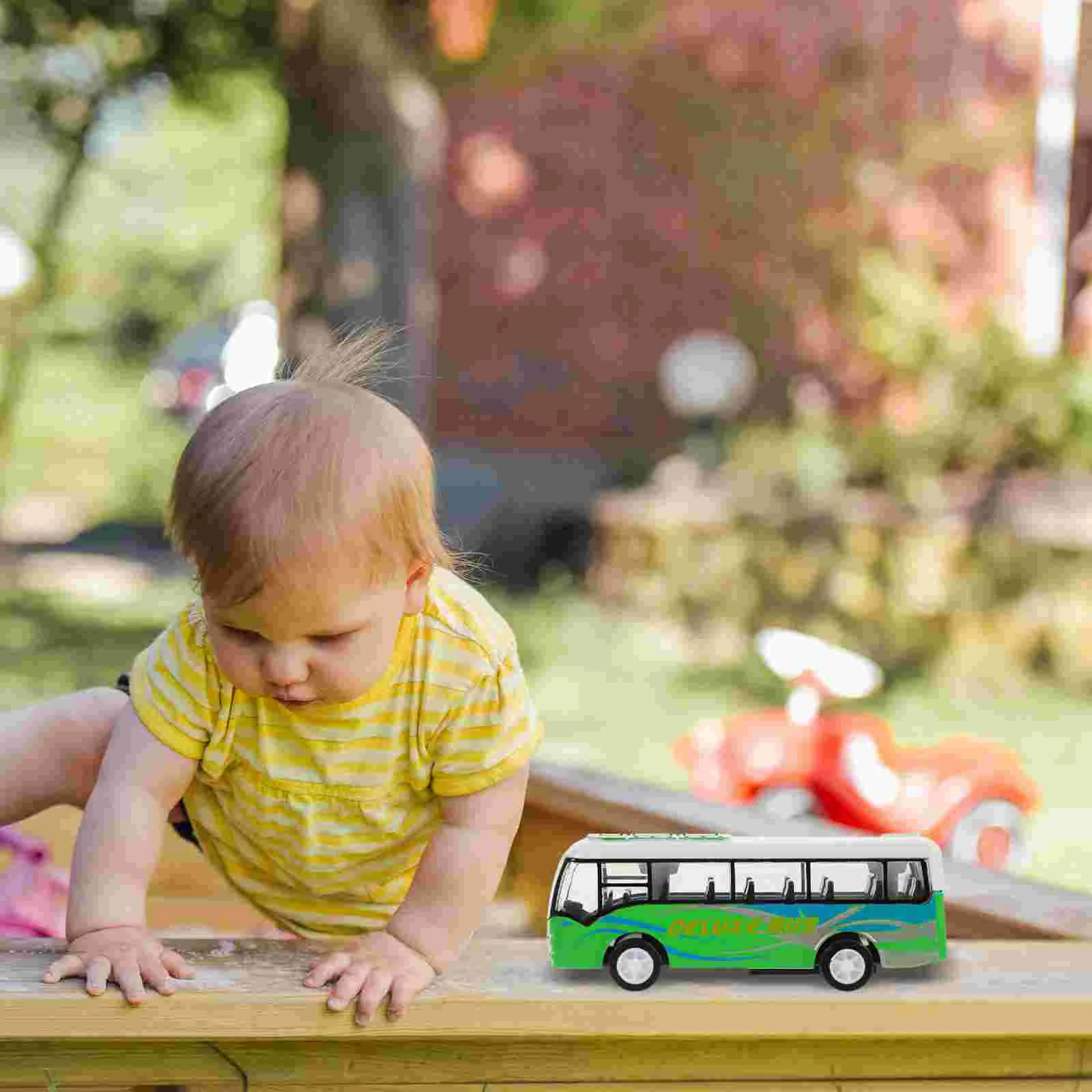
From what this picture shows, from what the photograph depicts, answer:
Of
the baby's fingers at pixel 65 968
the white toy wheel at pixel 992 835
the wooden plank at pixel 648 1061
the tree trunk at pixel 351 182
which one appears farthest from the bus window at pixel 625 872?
the tree trunk at pixel 351 182

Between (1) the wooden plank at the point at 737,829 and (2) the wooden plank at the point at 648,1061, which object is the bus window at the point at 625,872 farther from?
(1) the wooden plank at the point at 737,829

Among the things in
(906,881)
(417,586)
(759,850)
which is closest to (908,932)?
(906,881)

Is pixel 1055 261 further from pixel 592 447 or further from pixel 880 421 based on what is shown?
pixel 592 447

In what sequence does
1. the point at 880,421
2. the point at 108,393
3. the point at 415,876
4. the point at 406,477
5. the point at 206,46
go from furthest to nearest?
the point at 108,393 → the point at 880,421 → the point at 206,46 → the point at 415,876 → the point at 406,477

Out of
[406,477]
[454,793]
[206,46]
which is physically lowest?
[454,793]

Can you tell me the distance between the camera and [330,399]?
157 centimetres

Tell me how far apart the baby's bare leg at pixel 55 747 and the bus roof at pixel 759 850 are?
26.0 inches

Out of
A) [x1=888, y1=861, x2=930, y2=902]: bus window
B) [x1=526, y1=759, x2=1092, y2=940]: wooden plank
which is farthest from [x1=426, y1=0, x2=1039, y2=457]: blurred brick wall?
[x1=888, y1=861, x2=930, y2=902]: bus window

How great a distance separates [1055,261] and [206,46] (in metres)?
4.71

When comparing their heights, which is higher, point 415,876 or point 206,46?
point 206,46

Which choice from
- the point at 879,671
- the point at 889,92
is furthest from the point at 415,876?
the point at 889,92

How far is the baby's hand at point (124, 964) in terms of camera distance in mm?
1421

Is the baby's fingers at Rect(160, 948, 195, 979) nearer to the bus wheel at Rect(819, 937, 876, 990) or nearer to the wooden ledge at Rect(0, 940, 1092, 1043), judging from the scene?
the wooden ledge at Rect(0, 940, 1092, 1043)

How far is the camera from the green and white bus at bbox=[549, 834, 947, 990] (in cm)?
146
